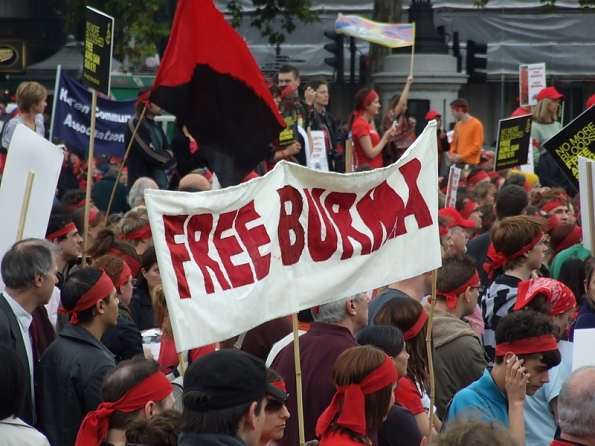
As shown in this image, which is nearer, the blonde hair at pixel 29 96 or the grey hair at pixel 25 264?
the grey hair at pixel 25 264

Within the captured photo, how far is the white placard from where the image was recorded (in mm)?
6434

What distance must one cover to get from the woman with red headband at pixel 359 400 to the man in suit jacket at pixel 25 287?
1.71 m

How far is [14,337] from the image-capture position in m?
5.50

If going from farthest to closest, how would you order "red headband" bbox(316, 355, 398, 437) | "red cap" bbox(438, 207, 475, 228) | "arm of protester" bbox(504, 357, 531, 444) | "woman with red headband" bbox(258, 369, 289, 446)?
"red cap" bbox(438, 207, 475, 228) < "arm of protester" bbox(504, 357, 531, 444) < "red headband" bbox(316, 355, 398, 437) < "woman with red headband" bbox(258, 369, 289, 446)

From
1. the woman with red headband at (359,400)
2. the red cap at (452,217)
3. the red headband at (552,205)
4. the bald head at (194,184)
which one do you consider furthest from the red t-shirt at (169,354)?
the red headband at (552,205)

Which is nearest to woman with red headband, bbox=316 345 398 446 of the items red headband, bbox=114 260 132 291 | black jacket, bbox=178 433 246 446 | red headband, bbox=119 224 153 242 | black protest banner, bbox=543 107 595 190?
black jacket, bbox=178 433 246 446

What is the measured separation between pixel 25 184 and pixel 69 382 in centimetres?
167

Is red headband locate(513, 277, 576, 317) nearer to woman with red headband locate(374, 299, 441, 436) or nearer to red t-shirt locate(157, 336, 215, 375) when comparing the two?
woman with red headband locate(374, 299, 441, 436)

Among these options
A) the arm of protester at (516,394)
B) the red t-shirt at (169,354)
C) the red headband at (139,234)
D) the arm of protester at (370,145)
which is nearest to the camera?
the arm of protester at (516,394)

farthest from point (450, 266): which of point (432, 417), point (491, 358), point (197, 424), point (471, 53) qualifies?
point (471, 53)

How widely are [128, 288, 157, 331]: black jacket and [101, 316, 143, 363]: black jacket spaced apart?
3.90 ft

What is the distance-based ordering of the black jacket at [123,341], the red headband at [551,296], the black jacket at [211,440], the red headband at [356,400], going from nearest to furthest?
1. the black jacket at [211,440]
2. the red headband at [356,400]
3. the black jacket at [123,341]
4. the red headband at [551,296]

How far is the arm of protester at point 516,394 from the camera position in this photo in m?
5.02

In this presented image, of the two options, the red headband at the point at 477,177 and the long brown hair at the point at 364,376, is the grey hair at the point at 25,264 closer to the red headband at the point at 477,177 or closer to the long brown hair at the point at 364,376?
the long brown hair at the point at 364,376
